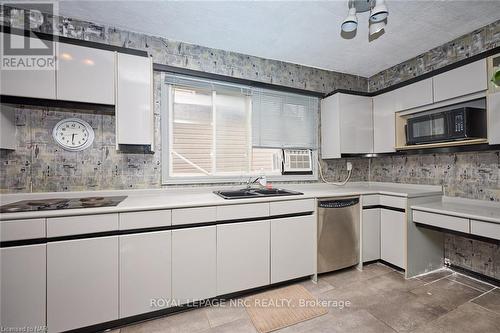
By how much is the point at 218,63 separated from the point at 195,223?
181cm

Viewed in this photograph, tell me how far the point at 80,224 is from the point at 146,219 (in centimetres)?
41

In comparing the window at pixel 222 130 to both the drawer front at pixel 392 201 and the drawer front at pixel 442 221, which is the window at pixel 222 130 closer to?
the drawer front at pixel 392 201

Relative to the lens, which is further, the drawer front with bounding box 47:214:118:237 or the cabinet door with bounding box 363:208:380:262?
the cabinet door with bounding box 363:208:380:262

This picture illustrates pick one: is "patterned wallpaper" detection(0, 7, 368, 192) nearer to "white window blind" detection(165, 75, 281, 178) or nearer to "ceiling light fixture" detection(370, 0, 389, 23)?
"white window blind" detection(165, 75, 281, 178)

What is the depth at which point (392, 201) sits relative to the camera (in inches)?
95.0

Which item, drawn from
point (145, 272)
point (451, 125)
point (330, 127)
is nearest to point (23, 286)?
point (145, 272)

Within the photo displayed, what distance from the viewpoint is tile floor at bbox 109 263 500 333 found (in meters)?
1.59

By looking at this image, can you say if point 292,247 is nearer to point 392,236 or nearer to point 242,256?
point 242,256

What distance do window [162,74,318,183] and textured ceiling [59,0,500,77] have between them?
0.48m

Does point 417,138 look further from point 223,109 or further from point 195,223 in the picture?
point 195,223

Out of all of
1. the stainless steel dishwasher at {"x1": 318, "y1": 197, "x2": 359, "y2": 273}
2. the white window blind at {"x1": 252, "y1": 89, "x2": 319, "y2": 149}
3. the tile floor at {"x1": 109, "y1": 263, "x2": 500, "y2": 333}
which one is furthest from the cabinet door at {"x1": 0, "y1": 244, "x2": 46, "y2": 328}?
the stainless steel dishwasher at {"x1": 318, "y1": 197, "x2": 359, "y2": 273}

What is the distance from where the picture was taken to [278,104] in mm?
2734

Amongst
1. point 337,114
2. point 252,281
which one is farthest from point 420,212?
point 252,281

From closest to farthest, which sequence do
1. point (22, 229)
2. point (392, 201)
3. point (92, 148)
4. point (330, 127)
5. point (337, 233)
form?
1. point (22, 229)
2. point (92, 148)
3. point (337, 233)
4. point (392, 201)
5. point (330, 127)
